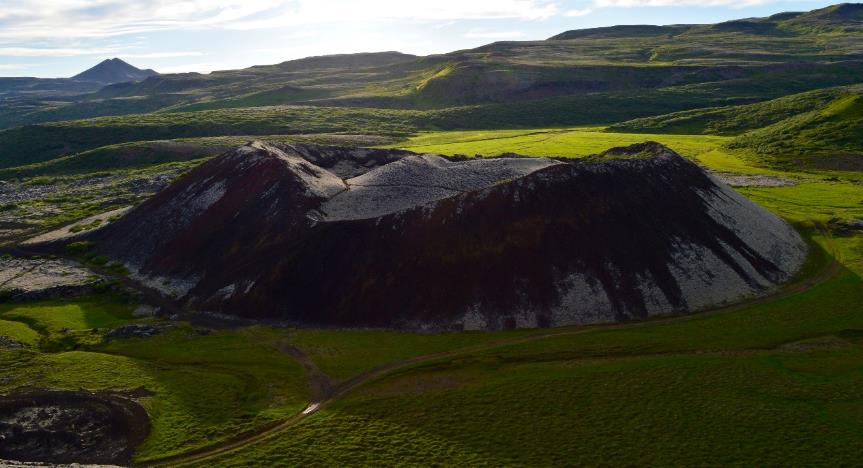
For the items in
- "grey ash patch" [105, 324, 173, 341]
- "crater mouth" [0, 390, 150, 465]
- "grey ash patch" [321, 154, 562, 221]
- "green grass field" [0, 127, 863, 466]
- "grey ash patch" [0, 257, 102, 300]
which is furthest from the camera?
"grey ash patch" [321, 154, 562, 221]

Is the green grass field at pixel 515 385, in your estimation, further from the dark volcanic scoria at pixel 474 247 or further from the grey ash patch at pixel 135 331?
the dark volcanic scoria at pixel 474 247

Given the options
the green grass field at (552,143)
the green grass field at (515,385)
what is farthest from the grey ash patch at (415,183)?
the green grass field at (552,143)

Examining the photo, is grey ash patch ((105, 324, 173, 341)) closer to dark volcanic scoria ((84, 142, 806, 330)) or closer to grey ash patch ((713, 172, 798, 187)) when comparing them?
dark volcanic scoria ((84, 142, 806, 330))

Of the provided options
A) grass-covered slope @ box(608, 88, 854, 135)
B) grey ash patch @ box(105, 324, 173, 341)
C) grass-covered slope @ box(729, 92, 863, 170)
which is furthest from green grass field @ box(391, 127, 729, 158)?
grey ash patch @ box(105, 324, 173, 341)

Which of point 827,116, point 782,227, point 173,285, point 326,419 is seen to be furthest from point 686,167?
point 827,116

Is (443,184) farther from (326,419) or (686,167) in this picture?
(326,419)

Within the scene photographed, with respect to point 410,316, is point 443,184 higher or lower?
higher

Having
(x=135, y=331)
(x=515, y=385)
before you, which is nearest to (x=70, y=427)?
(x=135, y=331)
